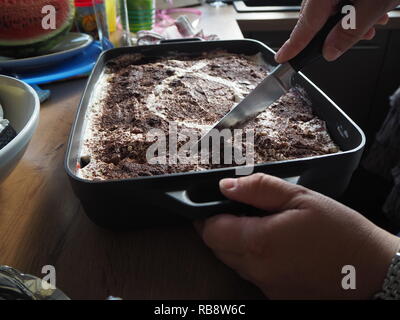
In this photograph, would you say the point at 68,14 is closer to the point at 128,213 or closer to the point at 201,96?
the point at 201,96

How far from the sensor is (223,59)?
860 mm

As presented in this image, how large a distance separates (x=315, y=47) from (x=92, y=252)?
0.46 metres


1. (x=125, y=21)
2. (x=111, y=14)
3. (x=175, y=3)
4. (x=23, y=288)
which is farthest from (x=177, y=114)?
(x=175, y=3)

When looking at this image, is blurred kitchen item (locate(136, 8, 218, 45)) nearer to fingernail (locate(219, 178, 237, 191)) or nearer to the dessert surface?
the dessert surface

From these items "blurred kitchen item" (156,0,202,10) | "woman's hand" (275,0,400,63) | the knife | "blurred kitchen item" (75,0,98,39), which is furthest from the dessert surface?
"blurred kitchen item" (156,0,202,10)

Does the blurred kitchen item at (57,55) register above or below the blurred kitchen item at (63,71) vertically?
above

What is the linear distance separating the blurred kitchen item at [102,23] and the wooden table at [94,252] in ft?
1.79

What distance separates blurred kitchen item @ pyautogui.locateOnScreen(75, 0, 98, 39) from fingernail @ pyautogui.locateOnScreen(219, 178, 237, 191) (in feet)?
2.82

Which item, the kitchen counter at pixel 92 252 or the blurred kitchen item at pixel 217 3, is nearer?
the kitchen counter at pixel 92 252

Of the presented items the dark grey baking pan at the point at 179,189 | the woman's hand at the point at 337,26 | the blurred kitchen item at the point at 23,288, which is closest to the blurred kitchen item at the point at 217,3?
the woman's hand at the point at 337,26

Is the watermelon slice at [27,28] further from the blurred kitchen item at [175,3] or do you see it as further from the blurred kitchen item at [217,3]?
the blurred kitchen item at [217,3]

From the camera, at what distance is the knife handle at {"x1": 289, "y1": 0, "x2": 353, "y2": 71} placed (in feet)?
1.79

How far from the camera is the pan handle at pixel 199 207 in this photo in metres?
0.40
